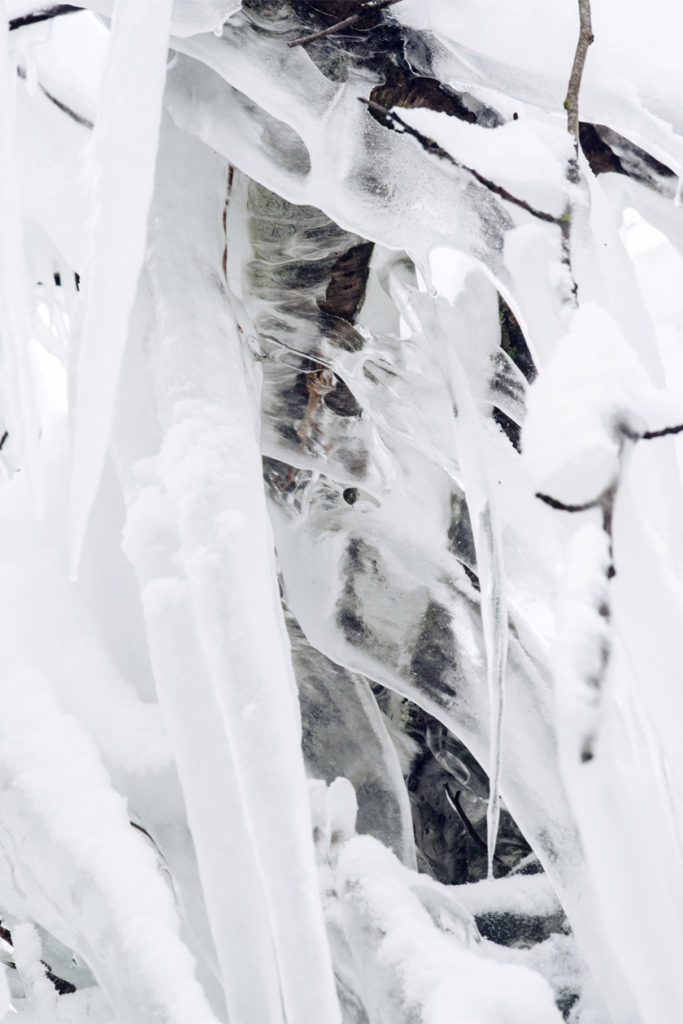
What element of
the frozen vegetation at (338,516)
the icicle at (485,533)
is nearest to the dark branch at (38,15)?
the frozen vegetation at (338,516)

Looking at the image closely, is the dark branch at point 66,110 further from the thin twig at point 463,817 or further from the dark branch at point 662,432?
the thin twig at point 463,817

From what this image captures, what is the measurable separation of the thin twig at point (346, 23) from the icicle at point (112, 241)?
174 mm

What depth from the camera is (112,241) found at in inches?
26.7

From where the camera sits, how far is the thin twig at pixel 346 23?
815 millimetres

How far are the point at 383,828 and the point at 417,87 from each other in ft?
2.64

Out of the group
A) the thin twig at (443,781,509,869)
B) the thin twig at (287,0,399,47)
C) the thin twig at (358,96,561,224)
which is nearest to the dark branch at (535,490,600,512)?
the thin twig at (358,96,561,224)

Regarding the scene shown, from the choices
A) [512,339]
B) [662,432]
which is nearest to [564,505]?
[662,432]

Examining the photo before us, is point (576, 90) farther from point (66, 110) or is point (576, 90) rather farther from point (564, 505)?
point (66, 110)

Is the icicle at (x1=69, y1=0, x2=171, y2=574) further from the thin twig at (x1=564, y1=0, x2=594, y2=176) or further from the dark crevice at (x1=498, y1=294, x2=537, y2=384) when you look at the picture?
the dark crevice at (x1=498, y1=294, x2=537, y2=384)

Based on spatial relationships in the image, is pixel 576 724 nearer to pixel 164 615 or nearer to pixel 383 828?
pixel 164 615

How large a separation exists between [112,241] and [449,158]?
29 centimetres

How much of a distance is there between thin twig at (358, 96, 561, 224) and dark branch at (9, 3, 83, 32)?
295mm

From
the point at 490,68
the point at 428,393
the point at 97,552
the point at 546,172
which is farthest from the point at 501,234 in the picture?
the point at 97,552

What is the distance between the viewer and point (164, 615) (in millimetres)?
781
